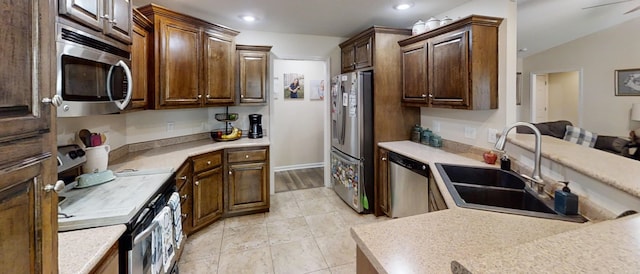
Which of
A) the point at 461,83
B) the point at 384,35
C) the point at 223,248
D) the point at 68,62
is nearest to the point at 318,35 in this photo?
the point at 384,35

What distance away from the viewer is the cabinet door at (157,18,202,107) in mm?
2748

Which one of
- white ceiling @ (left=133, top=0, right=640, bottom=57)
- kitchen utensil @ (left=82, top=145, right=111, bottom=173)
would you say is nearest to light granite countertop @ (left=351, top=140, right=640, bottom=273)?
kitchen utensil @ (left=82, top=145, right=111, bottom=173)

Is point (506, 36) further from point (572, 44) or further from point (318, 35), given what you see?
point (572, 44)

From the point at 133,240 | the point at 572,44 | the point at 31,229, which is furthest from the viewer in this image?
the point at 572,44

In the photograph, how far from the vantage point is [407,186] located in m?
2.96

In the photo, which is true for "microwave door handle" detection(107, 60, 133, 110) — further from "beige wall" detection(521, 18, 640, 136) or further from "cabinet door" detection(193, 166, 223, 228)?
"beige wall" detection(521, 18, 640, 136)

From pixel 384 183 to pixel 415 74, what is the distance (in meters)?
1.28

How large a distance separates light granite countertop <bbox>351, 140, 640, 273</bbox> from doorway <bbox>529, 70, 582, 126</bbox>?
671 cm

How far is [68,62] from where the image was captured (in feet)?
4.42

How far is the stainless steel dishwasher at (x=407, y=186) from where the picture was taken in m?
2.70

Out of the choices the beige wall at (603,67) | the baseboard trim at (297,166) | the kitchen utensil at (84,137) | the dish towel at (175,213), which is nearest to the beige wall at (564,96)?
the beige wall at (603,67)

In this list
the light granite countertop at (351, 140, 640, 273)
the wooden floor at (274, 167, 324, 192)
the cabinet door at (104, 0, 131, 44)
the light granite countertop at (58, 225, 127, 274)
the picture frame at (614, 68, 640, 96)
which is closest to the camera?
the light granite countertop at (351, 140, 640, 273)

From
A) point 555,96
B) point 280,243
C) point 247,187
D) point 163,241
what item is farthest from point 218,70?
point 555,96

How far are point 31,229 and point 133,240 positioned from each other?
2.69 feet
